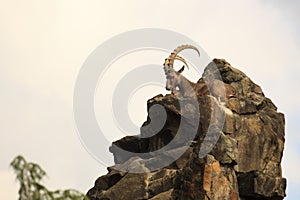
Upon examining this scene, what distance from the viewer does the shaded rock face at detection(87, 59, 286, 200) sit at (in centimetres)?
4781

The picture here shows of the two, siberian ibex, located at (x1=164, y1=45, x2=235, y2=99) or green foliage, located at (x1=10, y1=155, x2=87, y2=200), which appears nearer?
green foliage, located at (x1=10, y1=155, x2=87, y2=200)

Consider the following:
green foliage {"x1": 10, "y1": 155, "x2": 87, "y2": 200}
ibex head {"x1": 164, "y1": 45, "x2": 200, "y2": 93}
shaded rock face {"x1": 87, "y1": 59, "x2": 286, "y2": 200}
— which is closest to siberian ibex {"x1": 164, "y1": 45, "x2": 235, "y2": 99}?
ibex head {"x1": 164, "y1": 45, "x2": 200, "y2": 93}

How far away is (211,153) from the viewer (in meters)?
48.9

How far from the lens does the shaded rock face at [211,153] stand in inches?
1882

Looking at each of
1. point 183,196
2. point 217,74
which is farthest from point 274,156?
point 183,196

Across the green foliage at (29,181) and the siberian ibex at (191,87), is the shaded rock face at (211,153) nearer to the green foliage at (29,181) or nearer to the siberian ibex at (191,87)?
the siberian ibex at (191,87)

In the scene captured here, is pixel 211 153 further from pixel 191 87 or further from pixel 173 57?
pixel 173 57

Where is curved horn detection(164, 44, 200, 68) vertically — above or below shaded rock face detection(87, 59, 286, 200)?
above

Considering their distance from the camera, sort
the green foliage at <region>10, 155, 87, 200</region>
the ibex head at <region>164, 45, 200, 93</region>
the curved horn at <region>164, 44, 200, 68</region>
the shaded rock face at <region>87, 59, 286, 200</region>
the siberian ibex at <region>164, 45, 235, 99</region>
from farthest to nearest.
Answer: the curved horn at <region>164, 44, 200, 68</region>, the ibex head at <region>164, 45, 200, 93</region>, the siberian ibex at <region>164, 45, 235, 99</region>, the shaded rock face at <region>87, 59, 286, 200</region>, the green foliage at <region>10, 155, 87, 200</region>

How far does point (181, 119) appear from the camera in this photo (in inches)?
2239

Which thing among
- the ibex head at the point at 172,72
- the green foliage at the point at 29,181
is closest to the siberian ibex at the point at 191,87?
the ibex head at the point at 172,72

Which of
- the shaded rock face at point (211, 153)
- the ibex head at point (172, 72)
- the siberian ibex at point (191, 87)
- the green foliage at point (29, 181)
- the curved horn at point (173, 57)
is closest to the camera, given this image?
the green foliage at point (29, 181)

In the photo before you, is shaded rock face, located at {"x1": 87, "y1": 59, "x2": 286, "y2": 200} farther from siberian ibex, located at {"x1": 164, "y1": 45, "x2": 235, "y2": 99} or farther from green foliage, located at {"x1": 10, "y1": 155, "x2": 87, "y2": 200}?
green foliage, located at {"x1": 10, "y1": 155, "x2": 87, "y2": 200}

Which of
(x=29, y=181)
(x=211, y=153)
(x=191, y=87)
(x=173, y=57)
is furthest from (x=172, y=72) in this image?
(x=29, y=181)
